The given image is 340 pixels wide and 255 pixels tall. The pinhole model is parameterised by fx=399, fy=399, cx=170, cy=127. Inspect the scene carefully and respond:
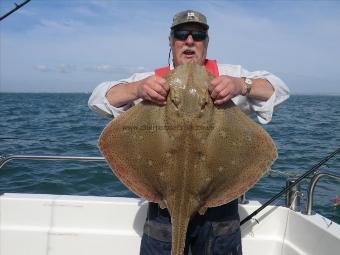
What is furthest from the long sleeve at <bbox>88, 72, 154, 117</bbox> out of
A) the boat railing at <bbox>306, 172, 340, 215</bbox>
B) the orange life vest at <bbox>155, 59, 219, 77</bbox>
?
the boat railing at <bbox>306, 172, 340, 215</bbox>

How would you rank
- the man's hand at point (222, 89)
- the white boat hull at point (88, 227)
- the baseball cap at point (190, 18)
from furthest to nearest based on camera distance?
the white boat hull at point (88, 227), the baseball cap at point (190, 18), the man's hand at point (222, 89)

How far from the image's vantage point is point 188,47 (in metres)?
3.46

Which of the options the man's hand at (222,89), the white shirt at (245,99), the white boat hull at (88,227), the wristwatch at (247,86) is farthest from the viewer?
the white boat hull at (88,227)

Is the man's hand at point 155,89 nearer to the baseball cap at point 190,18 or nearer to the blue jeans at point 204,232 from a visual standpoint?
the baseball cap at point 190,18

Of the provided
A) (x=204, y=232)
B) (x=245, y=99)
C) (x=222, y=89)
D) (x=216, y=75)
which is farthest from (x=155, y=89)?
(x=204, y=232)

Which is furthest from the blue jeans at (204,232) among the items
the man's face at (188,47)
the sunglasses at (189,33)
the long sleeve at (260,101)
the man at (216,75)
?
the sunglasses at (189,33)

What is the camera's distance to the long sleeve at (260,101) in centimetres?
344

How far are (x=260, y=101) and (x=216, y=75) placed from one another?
0.46 meters

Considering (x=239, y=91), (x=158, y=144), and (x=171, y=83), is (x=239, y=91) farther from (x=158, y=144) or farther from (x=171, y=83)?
(x=158, y=144)

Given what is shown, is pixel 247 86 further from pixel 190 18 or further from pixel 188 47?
pixel 190 18

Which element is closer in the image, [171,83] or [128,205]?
[171,83]

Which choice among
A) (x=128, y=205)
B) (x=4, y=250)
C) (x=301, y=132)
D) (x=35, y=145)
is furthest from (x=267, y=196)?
(x=301, y=132)

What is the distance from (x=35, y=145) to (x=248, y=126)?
1475 cm

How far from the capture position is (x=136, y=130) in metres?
3.05
